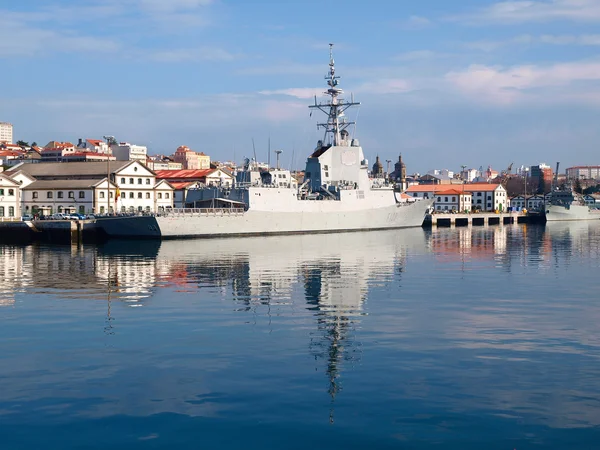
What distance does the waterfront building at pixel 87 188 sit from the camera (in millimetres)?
70438

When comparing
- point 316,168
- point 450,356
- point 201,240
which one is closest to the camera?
point 450,356

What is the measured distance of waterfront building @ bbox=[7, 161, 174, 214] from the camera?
70438 mm

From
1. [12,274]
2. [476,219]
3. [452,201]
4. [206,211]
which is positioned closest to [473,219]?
[476,219]

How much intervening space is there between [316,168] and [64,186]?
81.2 feet

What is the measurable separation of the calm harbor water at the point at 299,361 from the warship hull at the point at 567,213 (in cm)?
8342

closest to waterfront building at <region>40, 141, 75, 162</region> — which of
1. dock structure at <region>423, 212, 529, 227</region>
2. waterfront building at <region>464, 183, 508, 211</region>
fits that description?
dock structure at <region>423, 212, 529, 227</region>

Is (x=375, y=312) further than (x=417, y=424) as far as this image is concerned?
Yes

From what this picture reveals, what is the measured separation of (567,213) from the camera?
372 ft

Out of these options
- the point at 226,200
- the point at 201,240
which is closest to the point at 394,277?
the point at 201,240

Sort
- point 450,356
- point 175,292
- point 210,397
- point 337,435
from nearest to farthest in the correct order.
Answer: point 337,435, point 210,397, point 450,356, point 175,292

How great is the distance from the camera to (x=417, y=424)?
35.8 feet

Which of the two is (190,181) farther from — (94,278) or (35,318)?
(35,318)

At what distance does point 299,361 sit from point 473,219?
95.8m

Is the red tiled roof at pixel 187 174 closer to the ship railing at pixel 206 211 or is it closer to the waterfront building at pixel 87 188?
the waterfront building at pixel 87 188
